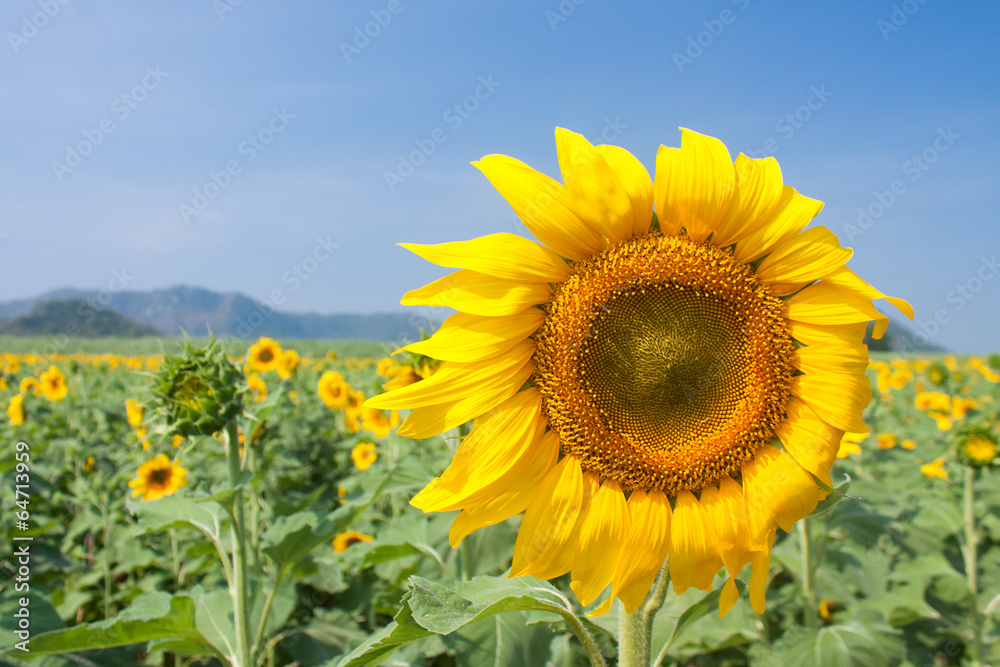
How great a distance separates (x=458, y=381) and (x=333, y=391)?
6198mm

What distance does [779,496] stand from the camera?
1.29 metres

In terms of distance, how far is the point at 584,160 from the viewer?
1290mm

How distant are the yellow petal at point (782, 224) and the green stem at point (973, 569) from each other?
4103 millimetres

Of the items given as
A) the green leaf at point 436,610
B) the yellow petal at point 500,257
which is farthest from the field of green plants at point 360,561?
the yellow petal at point 500,257

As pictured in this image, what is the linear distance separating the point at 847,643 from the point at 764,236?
2427 millimetres

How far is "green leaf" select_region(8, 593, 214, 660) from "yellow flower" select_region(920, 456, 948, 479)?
5979mm

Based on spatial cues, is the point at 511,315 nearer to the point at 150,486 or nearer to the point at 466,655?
the point at 466,655

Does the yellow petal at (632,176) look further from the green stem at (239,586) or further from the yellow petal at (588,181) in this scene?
the green stem at (239,586)

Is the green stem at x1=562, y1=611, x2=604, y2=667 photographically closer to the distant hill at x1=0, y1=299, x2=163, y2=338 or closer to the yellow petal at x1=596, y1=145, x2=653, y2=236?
the yellow petal at x1=596, y1=145, x2=653, y2=236

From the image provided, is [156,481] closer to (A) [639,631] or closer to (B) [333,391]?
(B) [333,391]

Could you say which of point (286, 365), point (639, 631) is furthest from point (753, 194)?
point (286, 365)

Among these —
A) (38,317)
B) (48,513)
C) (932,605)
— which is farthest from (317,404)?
(38,317)

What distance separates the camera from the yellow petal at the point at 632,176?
1.31m

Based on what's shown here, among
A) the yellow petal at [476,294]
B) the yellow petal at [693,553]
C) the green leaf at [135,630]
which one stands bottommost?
the green leaf at [135,630]
